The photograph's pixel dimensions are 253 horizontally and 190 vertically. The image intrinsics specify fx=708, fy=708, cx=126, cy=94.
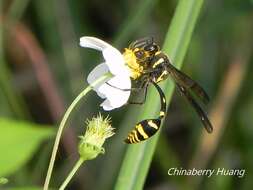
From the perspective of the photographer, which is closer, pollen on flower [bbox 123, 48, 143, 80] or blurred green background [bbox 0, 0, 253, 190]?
pollen on flower [bbox 123, 48, 143, 80]

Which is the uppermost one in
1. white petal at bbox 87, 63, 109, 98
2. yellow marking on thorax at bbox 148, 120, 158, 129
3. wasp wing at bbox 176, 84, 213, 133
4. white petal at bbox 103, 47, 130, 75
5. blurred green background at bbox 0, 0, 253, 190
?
white petal at bbox 103, 47, 130, 75

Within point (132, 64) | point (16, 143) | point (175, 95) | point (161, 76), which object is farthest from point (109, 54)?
point (175, 95)

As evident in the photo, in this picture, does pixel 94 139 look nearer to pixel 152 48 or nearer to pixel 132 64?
pixel 132 64

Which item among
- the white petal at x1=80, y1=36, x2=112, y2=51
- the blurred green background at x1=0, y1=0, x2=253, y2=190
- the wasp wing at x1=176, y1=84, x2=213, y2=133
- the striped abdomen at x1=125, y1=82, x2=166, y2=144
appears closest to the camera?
the white petal at x1=80, y1=36, x2=112, y2=51

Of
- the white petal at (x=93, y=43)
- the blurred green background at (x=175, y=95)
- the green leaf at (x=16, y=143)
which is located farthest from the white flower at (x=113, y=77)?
the blurred green background at (x=175, y=95)

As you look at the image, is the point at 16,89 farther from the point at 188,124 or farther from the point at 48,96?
the point at 188,124

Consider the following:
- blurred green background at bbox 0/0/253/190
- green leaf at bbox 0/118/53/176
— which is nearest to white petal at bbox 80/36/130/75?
green leaf at bbox 0/118/53/176

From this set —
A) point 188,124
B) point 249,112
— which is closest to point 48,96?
point 188,124

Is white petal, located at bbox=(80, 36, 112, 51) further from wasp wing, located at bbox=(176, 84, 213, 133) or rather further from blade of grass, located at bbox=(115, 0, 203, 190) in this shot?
wasp wing, located at bbox=(176, 84, 213, 133)
